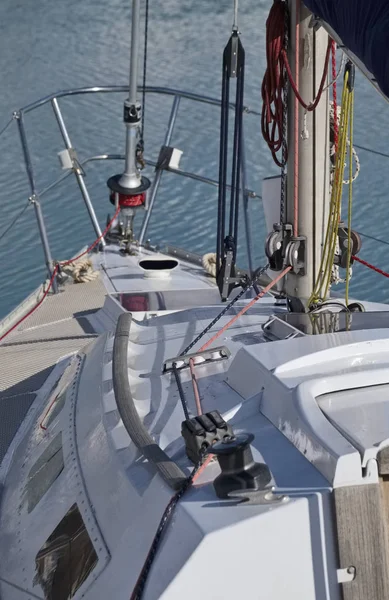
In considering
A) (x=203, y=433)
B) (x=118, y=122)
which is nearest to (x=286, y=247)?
(x=203, y=433)

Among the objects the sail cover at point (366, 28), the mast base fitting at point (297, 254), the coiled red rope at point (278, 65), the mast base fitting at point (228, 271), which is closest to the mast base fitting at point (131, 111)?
the mast base fitting at point (228, 271)

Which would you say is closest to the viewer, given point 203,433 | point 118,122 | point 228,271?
point 203,433

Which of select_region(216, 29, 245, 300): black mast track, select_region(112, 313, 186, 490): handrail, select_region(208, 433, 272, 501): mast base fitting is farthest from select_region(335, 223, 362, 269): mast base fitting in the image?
select_region(208, 433, 272, 501): mast base fitting

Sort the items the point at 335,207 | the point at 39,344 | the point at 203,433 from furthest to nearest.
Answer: the point at 39,344 < the point at 335,207 < the point at 203,433

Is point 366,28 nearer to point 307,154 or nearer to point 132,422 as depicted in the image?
point 307,154

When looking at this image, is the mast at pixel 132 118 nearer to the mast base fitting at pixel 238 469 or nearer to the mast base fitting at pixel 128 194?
the mast base fitting at pixel 128 194

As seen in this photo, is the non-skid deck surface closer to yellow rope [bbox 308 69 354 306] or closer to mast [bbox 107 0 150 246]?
mast [bbox 107 0 150 246]
